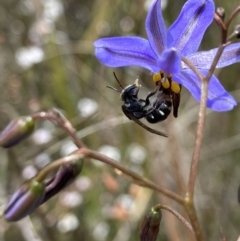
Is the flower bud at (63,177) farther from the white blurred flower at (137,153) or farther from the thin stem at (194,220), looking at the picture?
the white blurred flower at (137,153)

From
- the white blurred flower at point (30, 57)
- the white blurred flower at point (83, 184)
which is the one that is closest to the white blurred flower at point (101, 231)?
the white blurred flower at point (83, 184)

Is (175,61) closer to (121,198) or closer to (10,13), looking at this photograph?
(121,198)

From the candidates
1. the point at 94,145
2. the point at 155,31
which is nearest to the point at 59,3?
the point at 94,145

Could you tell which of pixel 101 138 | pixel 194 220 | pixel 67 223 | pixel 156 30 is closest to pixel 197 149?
pixel 194 220

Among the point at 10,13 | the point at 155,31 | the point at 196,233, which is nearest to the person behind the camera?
the point at 196,233

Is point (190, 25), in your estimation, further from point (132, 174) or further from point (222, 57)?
point (132, 174)
